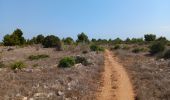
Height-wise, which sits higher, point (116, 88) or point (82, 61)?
point (82, 61)

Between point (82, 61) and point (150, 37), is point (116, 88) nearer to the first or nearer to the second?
point (82, 61)

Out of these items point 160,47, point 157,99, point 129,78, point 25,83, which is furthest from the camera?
point 160,47

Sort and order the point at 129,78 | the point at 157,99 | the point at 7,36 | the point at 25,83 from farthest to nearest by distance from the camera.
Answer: the point at 7,36 → the point at 129,78 → the point at 25,83 → the point at 157,99

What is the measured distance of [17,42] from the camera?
88000 mm

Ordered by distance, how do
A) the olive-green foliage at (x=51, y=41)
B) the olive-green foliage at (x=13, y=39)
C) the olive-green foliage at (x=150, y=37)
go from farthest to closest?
the olive-green foliage at (x=13, y=39), the olive-green foliage at (x=150, y=37), the olive-green foliage at (x=51, y=41)

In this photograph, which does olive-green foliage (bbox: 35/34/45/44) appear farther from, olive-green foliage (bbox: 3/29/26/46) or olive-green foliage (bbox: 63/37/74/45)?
olive-green foliage (bbox: 63/37/74/45)

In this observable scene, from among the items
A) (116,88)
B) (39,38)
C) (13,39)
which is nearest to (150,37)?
(39,38)

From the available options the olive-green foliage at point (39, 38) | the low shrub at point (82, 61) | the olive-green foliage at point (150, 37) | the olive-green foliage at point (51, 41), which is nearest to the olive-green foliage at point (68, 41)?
the olive-green foliage at point (39, 38)

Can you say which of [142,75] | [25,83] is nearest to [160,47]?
[142,75]

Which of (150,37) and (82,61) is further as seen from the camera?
(150,37)

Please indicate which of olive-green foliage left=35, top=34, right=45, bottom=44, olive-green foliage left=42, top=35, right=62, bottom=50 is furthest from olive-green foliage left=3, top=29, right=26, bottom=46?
olive-green foliage left=42, top=35, right=62, bottom=50

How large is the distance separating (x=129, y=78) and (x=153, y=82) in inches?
124

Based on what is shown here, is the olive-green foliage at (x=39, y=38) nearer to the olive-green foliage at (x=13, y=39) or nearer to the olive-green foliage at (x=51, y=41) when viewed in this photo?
the olive-green foliage at (x=13, y=39)

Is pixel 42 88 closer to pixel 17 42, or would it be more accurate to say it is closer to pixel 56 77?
pixel 56 77
